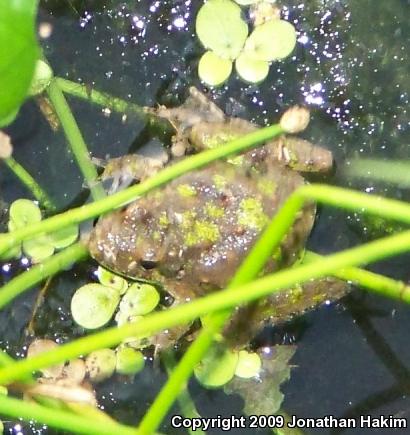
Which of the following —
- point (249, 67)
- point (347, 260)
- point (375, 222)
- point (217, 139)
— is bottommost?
point (347, 260)

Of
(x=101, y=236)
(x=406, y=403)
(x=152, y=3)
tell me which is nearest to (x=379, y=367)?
(x=406, y=403)

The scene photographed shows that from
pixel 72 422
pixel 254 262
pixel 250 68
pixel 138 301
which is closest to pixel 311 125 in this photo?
pixel 250 68

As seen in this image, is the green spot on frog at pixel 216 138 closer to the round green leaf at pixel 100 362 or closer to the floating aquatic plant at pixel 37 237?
the floating aquatic plant at pixel 37 237

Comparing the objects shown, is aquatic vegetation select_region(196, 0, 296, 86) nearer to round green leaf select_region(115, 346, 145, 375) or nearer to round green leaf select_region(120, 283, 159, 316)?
round green leaf select_region(120, 283, 159, 316)

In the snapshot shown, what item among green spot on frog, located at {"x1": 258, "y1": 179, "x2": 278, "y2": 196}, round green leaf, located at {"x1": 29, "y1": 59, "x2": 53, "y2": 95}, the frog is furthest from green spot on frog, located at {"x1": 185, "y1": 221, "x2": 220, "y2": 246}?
round green leaf, located at {"x1": 29, "y1": 59, "x2": 53, "y2": 95}

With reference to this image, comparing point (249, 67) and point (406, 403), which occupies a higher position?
point (249, 67)

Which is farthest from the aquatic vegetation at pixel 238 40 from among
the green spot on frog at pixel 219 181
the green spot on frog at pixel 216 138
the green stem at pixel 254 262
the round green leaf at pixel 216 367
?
the green stem at pixel 254 262

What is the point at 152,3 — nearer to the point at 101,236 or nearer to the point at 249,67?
the point at 249,67
